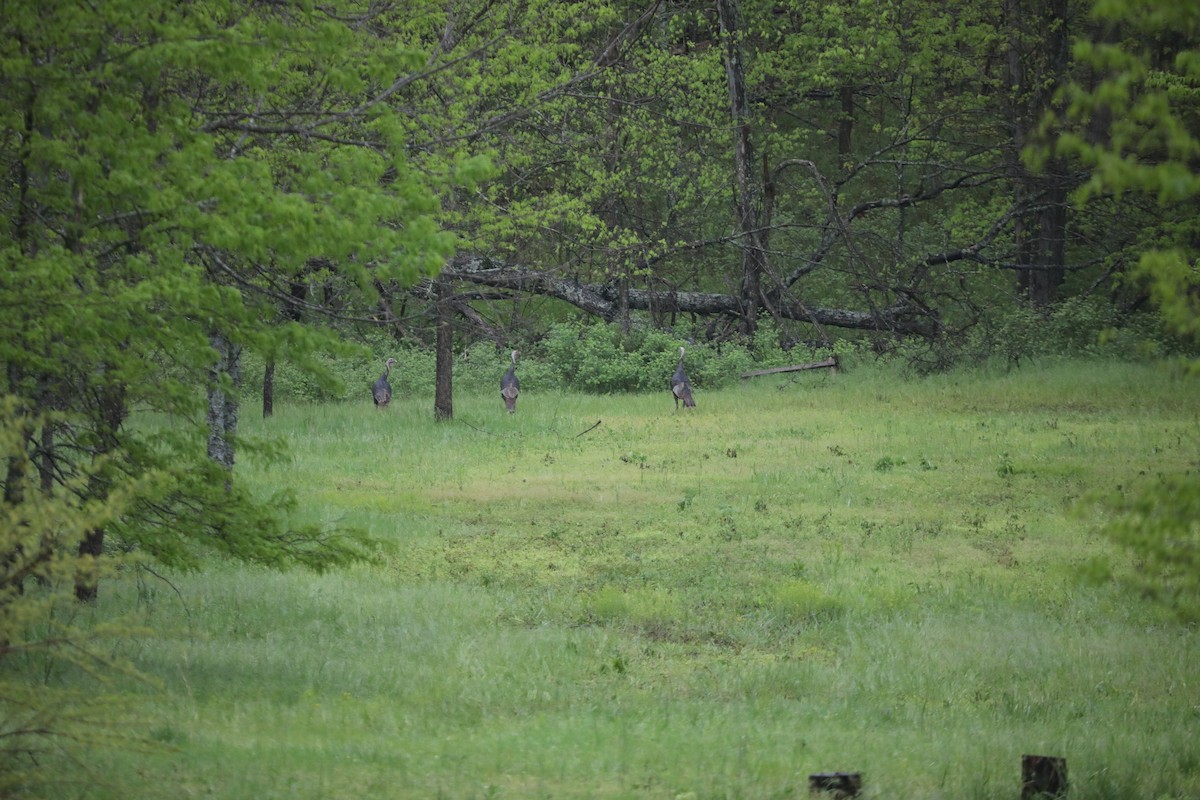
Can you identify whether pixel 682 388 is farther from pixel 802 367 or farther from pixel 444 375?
pixel 802 367

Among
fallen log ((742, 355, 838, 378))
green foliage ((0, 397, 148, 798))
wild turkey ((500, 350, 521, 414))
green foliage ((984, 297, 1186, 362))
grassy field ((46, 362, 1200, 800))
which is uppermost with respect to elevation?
green foliage ((984, 297, 1186, 362))

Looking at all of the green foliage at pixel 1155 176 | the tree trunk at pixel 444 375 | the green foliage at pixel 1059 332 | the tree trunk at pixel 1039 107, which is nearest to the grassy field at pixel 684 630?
the green foliage at pixel 1155 176

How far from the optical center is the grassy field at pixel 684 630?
7.87m

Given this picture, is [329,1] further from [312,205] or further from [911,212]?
[911,212]

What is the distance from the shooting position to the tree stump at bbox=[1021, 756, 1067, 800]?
23.9 ft

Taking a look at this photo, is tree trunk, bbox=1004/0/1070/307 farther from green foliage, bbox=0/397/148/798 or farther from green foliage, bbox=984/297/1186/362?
green foliage, bbox=0/397/148/798

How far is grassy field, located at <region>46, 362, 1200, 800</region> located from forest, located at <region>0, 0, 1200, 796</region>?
1085mm

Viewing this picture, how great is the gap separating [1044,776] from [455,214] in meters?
10.7

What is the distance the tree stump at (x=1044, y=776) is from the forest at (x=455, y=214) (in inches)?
44.5

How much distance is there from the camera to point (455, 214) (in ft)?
53.2

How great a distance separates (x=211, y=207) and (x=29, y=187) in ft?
4.65

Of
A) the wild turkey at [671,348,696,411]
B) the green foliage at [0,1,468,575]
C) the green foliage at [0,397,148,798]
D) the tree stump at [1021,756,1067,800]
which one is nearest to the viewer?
the green foliage at [0,397,148,798]

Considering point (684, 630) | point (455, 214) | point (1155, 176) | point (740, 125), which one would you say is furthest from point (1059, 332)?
point (1155, 176)

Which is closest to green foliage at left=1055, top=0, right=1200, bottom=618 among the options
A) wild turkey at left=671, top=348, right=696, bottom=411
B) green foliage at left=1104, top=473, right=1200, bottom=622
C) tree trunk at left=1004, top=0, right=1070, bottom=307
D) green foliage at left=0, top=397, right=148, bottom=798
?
green foliage at left=1104, top=473, right=1200, bottom=622
